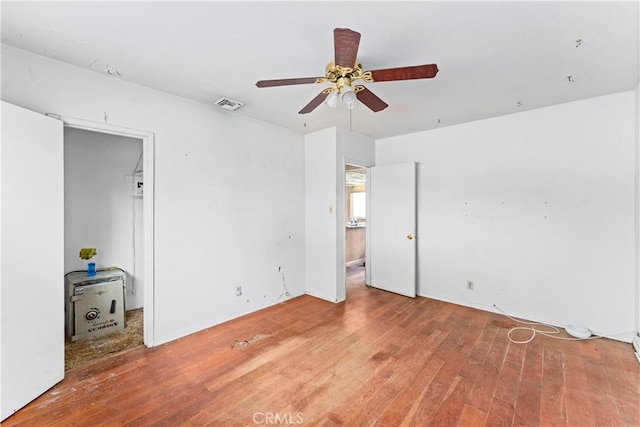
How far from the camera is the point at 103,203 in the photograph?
122 inches

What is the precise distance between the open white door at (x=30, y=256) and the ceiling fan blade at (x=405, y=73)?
2330mm

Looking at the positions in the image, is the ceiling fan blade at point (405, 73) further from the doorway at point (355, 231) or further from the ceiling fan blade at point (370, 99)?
the doorway at point (355, 231)

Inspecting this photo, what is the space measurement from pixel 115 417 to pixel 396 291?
11.2 ft

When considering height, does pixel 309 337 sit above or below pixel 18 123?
below

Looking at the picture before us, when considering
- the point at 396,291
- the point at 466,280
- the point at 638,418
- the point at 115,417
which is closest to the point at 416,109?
the point at 466,280

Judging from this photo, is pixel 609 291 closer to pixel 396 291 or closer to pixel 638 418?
pixel 638 418

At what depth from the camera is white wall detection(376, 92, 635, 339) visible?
2.65 meters

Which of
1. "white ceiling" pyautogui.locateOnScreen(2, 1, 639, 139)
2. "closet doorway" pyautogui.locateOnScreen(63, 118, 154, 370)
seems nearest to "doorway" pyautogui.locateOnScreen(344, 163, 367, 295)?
"white ceiling" pyautogui.locateOnScreen(2, 1, 639, 139)

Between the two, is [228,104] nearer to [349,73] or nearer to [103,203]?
[349,73]

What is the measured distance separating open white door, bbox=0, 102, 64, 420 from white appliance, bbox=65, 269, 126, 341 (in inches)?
30.3

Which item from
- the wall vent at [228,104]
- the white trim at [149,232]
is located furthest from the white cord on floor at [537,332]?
the wall vent at [228,104]

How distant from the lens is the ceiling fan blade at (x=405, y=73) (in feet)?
5.07

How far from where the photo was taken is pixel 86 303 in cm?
268

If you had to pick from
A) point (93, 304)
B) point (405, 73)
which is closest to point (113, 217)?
point (93, 304)
